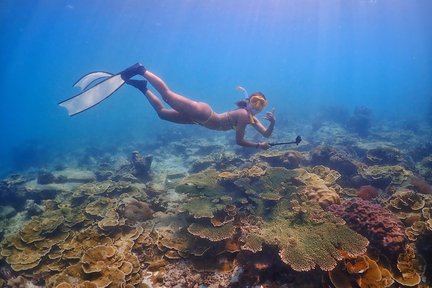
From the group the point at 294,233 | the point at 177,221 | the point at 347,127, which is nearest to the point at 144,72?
the point at 177,221

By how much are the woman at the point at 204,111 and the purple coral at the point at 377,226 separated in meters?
2.72

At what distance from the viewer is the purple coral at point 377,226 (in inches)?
181

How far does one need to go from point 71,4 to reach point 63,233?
38.6m

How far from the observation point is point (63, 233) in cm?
643

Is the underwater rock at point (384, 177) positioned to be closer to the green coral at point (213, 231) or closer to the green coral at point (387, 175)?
the green coral at point (387, 175)

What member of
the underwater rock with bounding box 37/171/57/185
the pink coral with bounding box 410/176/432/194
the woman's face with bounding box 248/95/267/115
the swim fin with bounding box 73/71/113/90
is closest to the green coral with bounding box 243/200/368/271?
the woman's face with bounding box 248/95/267/115

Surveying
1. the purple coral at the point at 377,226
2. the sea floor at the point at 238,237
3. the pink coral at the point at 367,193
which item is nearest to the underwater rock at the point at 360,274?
the sea floor at the point at 238,237

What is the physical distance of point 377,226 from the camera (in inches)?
189

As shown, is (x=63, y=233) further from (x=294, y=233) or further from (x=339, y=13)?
(x=339, y=13)

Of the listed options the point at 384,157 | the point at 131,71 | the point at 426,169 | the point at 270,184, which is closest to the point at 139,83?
the point at 131,71

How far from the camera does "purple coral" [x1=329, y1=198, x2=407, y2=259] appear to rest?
4594 mm

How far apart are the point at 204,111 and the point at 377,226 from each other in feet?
16.0

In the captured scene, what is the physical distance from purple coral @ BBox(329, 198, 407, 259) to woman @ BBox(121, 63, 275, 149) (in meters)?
2.72

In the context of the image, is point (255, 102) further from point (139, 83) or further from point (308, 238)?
point (308, 238)
